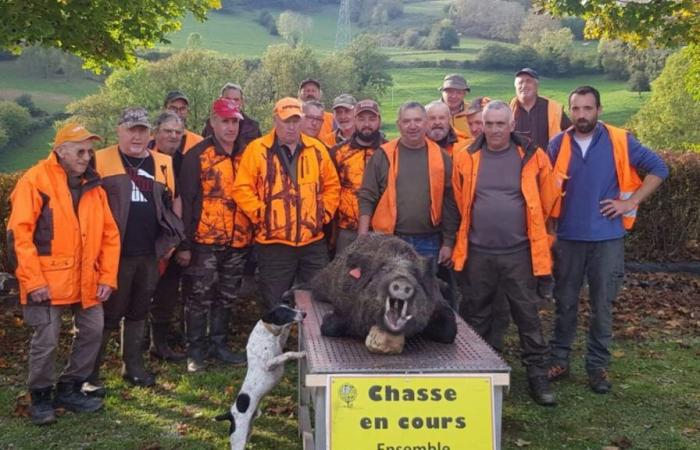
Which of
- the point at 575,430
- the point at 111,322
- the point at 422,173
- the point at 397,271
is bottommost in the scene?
the point at 575,430

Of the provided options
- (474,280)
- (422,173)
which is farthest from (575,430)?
(422,173)

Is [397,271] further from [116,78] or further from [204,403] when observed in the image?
[116,78]

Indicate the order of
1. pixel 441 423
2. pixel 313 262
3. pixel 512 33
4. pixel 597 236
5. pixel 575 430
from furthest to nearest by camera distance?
pixel 512 33 < pixel 313 262 < pixel 597 236 < pixel 575 430 < pixel 441 423

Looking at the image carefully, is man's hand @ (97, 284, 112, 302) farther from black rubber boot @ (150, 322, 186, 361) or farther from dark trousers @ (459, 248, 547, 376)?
dark trousers @ (459, 248, 547, 376)

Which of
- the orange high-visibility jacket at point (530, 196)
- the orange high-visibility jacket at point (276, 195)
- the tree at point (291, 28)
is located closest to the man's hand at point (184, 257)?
the orange high-visibility jacket at point (276, 195)

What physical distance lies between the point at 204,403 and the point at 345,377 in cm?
242

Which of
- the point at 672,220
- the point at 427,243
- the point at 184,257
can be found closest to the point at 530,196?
the point at 427,243

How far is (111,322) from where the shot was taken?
19.5 feet

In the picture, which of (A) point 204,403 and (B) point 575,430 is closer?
(B) point 575,430

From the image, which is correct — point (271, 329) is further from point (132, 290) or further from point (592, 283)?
point (592, 283)

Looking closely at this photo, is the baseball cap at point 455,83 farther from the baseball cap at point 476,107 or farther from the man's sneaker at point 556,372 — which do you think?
the man's sneaker at point 556,372

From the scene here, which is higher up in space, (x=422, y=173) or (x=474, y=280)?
(x=422, y=173)

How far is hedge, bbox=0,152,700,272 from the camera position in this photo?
10.7 m

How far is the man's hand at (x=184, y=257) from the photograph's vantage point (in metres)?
6.39
